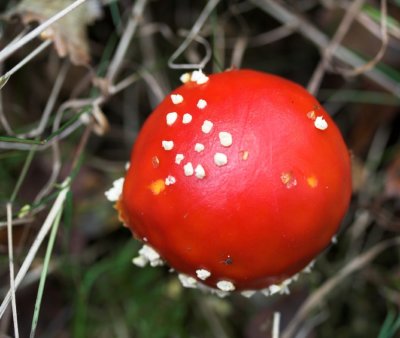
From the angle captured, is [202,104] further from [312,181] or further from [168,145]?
[312,181]

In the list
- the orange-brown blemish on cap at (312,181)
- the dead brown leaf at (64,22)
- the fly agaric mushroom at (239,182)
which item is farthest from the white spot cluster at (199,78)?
the dead brown leaf at (64,22)

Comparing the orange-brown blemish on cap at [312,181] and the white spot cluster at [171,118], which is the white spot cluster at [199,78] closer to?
the white spot cluster at [171,118]

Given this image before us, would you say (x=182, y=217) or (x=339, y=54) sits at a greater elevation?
(x=182, y=217)

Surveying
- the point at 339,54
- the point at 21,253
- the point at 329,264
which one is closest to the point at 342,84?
the point at 339,54

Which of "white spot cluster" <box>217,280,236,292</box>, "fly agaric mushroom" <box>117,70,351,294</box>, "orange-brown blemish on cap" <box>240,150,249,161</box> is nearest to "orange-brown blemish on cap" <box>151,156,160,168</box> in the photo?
"fly agaric mushroom" <box>117,70,351,294</box>

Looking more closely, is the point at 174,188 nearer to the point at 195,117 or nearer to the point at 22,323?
the point at 195,117

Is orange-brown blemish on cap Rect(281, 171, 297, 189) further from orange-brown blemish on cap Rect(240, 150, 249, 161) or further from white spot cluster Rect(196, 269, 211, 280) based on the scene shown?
white spot cluster Rect(196, 269, 211, 280)

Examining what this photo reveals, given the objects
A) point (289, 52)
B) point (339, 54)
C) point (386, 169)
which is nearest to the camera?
point (339, 54)
